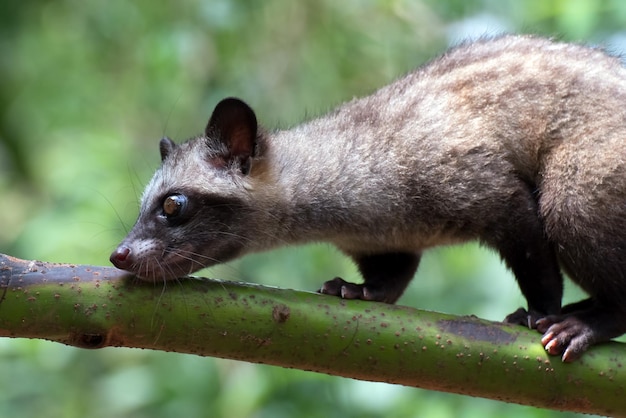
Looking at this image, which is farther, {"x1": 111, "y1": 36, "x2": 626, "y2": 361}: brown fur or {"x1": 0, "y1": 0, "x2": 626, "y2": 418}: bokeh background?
{"x1": 0, "y1": 0, "x2": 626, "y2": 418}: bokeh background

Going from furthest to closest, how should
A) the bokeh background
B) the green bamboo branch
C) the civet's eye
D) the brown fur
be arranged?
1. the bokeh background
2. the civet's eye
3. the brown fur
4. the green bamboo branch

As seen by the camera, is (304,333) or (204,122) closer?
(304,333)

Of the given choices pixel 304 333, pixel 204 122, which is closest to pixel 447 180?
pixel 304 333

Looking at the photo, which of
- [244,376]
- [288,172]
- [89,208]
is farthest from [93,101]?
[288,172]

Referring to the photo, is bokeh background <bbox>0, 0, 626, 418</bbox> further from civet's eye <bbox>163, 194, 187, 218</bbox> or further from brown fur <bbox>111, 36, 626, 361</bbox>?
civet's eye <bbox>163, 194, 187, 218</bbox>

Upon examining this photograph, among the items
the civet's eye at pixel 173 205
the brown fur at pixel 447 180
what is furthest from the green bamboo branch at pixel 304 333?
the civet's eye at pixel 173 205

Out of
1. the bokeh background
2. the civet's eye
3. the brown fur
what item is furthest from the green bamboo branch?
the bokeh background

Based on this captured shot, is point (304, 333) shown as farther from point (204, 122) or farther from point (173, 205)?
point (204, 122)
